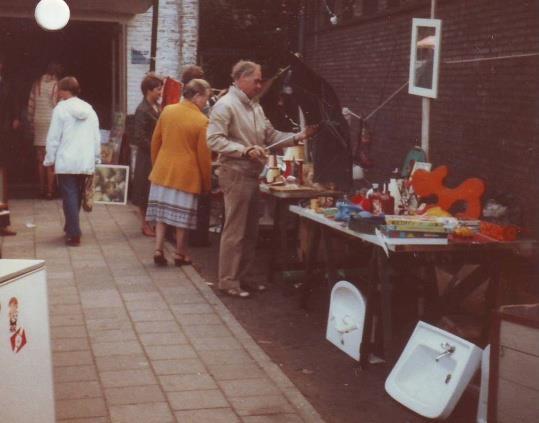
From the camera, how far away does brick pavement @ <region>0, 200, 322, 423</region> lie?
5.40m

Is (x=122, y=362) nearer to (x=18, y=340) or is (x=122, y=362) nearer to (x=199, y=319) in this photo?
(x=199, y=319)

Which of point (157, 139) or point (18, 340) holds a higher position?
point (157, 139)

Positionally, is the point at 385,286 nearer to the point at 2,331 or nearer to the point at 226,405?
the point at 226,405

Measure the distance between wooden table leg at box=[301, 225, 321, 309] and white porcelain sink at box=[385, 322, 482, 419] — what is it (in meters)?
2.07

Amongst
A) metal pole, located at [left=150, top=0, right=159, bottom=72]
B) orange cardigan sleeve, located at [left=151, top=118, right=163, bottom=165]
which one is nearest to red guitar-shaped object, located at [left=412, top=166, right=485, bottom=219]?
orange cardigan sleeve, located at [left=151, top=118, right=163, bottom=165]

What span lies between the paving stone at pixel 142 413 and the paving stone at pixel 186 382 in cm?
29

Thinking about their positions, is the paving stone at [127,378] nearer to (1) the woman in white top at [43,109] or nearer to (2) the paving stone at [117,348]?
(2) the paving stone at [117,348]

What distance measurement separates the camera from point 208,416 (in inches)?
207

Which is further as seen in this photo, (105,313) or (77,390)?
(105,313)

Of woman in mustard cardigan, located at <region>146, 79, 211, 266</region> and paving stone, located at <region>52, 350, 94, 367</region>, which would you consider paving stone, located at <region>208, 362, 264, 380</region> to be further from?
woman in mustard cardigan, located at <region>146, 79, 211, 266</region>


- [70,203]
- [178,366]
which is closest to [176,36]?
[70,203]

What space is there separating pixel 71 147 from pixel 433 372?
233 inches

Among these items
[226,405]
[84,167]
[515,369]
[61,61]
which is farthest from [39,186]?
[515,369]

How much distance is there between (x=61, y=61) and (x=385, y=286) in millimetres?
11572
